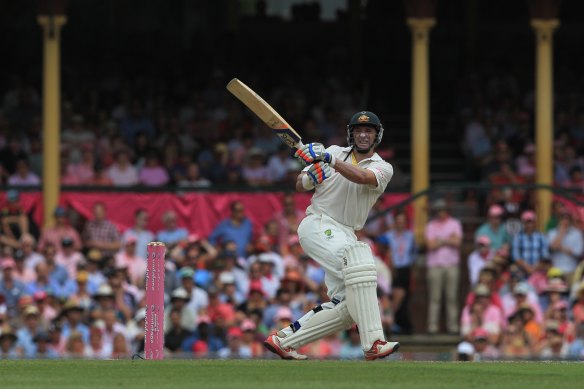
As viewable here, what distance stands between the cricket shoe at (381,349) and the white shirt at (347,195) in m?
0.99

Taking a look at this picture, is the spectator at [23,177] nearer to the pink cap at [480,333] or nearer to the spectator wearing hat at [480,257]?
the spectator wearing hat at [480,257]

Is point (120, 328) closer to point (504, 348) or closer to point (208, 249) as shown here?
point (208, 249)

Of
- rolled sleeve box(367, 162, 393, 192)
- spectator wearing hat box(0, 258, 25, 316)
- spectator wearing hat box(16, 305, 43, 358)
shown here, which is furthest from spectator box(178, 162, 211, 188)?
rolled sleeve box(367, 162, 393, 192)

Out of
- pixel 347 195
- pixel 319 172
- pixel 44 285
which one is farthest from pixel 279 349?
pixel 44 285

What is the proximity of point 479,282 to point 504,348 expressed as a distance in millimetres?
1126

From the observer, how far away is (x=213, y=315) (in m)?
19.2

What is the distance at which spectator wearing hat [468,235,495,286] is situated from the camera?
20234mm

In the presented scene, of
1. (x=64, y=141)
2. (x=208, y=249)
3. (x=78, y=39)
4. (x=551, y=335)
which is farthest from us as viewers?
(x=78, y=39)

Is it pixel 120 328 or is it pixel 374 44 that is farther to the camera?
pixel 374 44

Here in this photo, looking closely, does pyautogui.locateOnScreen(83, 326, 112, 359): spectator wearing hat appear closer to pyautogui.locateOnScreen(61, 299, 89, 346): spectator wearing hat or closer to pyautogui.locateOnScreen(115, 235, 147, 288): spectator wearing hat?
pyautogui.locateOnScreen(61, 299, 89, 346): spectator wearing hat

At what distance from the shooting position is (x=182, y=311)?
19.0 meters

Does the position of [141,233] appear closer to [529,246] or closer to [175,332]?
[175,332]

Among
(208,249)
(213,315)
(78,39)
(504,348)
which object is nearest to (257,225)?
(208,249)

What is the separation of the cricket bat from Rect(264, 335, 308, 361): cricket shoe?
1.46 metres
